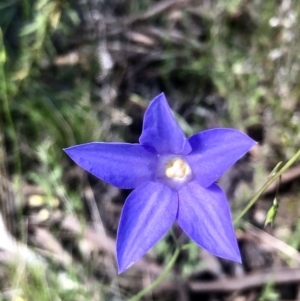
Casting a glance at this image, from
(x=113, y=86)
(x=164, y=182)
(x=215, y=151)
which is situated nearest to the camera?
(x=215, y=151)

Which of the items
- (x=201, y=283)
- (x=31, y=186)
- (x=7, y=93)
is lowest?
(x=201, y=283)

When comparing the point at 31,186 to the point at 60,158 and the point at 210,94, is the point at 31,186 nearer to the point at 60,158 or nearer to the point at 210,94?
the point at 60,158

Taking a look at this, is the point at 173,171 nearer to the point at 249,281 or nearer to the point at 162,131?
the point at 162,131

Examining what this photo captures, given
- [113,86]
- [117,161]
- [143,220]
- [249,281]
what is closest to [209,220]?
[143,220]

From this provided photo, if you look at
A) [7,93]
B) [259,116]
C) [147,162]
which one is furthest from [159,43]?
[147,162]

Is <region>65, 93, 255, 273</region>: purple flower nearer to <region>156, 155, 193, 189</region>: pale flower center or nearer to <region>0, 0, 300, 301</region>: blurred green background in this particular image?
<region>156, 155, 193, 189</region>: pale flower center

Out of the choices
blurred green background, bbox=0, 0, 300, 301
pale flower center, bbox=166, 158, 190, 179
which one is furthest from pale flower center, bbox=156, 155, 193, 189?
blurred green background, bbox=0, 0, 300, 301

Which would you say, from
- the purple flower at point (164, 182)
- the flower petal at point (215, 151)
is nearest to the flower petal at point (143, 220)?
the purple flower at point (164, 182)
